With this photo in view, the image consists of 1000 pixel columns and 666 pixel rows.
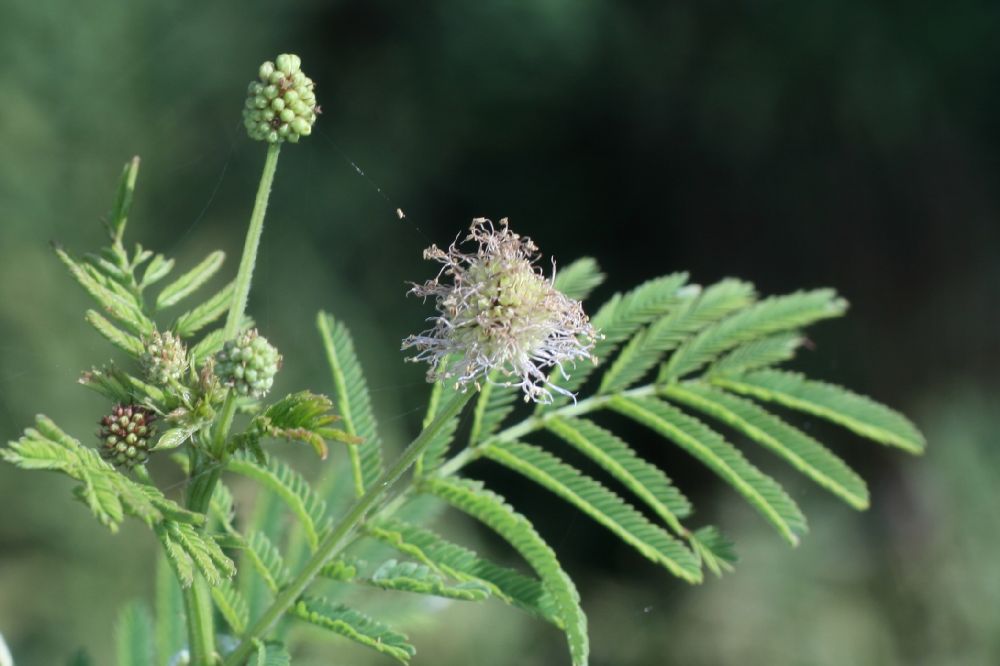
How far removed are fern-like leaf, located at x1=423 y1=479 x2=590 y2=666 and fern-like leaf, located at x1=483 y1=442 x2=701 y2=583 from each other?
12cm

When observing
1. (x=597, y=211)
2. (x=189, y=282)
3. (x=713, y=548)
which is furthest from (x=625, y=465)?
(x=597, y=211)

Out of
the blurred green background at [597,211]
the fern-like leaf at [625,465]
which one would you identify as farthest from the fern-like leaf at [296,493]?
the blurred green background at [597,211]

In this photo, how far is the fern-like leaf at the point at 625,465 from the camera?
5.94 ft

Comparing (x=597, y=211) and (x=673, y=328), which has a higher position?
(x=597, y=211)

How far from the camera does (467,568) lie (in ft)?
5.29

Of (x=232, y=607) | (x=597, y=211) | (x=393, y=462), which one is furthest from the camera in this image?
(x=597, y=211)

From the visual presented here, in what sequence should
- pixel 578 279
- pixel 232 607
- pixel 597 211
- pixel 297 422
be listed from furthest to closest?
pixel 597 211, pixel 578 279, pixel 232 607, pixel 297 422

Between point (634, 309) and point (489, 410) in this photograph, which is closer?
point (489, 410)

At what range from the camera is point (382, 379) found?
538 centimetres

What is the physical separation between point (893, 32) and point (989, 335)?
2.01 meters

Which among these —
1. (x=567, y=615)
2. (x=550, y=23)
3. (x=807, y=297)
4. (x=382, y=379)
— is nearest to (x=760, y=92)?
(x=550, y=23)

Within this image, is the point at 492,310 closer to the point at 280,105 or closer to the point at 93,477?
the point at 280,105

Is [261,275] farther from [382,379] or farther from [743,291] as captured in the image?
[743,291]

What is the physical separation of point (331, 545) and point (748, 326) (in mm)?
977
